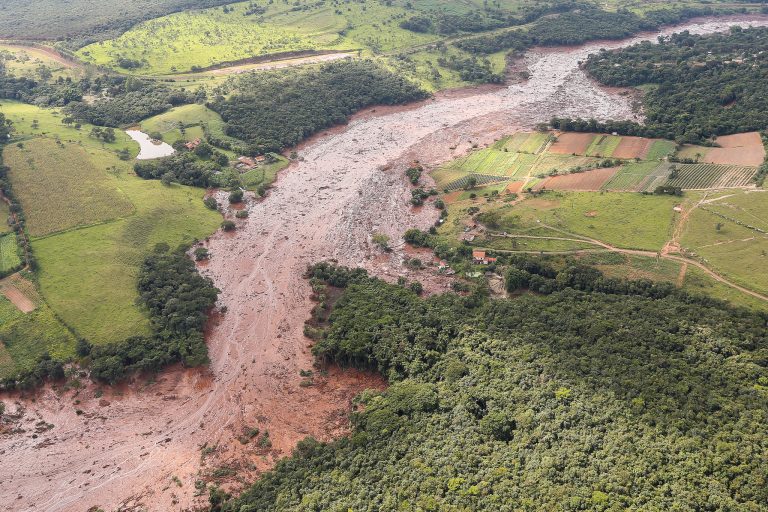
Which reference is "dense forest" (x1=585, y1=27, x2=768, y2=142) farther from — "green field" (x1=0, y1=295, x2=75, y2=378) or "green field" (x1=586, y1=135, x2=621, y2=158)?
"green field" (x1=0, y1=295, x2=75, y2=378)

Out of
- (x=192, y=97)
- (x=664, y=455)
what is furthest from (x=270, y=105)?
(x=664, y=455)

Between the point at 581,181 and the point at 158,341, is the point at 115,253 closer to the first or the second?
the point at 158,341

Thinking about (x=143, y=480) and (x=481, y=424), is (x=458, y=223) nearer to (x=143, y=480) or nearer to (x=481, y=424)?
(x=481, y=424)

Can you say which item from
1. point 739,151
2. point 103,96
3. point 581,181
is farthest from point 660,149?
point 103,96

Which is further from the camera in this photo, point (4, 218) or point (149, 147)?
point (149, 147)

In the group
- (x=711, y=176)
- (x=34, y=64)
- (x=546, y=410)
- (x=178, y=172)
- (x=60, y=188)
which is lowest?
(x=546, y=410)

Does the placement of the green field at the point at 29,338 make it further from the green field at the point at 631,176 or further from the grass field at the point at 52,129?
the green field at the point at 631,176
